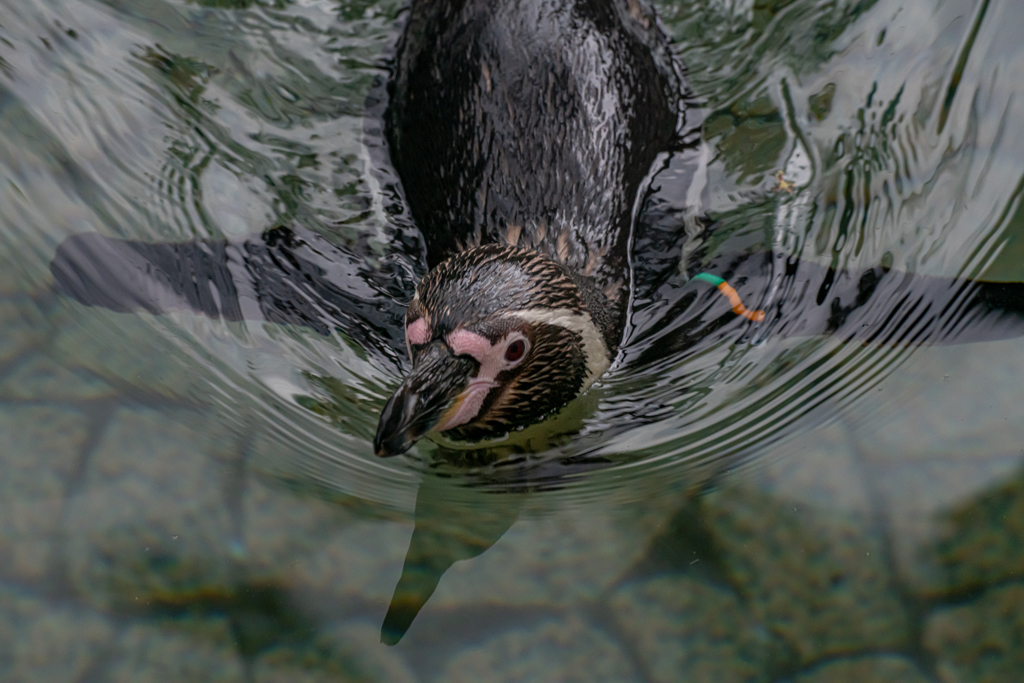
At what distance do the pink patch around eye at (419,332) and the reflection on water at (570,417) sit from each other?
0.33m

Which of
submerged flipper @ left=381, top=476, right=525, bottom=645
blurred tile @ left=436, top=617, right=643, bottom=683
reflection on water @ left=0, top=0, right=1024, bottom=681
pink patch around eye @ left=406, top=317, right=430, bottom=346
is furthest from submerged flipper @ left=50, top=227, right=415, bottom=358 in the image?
blurred tile @ left=436, top=617, right=643, bottom=683

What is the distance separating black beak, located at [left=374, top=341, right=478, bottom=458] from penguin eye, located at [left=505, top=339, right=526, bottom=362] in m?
0.12

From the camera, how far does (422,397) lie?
2393mm

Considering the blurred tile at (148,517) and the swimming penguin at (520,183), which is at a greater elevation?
the swimming penguin at (520,183)

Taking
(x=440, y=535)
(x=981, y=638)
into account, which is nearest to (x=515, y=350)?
(x=440, y=535)

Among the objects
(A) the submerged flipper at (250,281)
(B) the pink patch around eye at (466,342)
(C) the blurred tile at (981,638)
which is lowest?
(A) the submerged flipper at (250,281)

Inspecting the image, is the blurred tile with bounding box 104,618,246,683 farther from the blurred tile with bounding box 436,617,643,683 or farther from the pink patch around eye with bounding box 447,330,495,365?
the pink patch around eye with bounding box 447,330,495,365

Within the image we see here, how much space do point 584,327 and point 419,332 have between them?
22.7 inches

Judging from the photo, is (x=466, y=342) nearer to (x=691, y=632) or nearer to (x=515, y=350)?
(x=515, y=350)

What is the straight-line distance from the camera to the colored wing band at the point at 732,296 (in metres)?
3.16

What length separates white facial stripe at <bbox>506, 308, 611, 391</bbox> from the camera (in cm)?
Answer: 270

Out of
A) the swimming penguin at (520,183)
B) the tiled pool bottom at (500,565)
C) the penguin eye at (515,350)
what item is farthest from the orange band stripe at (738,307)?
the penguin eye at (515,350)

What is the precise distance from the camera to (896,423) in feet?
8.22

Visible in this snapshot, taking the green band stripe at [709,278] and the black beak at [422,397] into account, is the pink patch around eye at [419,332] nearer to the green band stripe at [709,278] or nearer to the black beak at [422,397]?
the black beak at [422,397]
